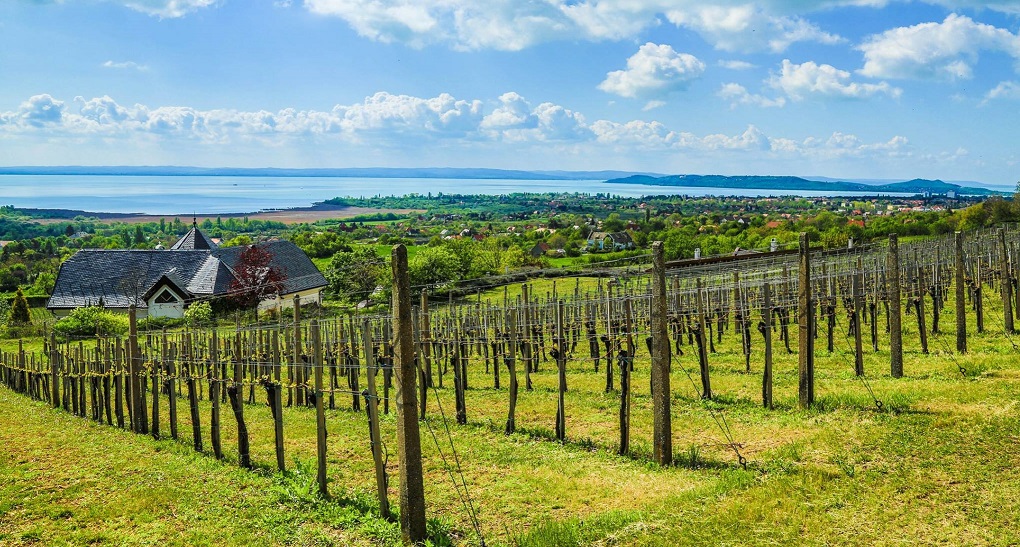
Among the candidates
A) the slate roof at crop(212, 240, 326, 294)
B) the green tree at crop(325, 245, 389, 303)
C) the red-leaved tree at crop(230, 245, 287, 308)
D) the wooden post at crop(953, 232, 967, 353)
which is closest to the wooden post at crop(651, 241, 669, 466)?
the wooden post at crop(953, 232, 967, 353)

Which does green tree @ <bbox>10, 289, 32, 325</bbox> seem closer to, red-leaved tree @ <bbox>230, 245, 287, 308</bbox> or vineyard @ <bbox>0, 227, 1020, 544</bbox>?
red-leaved tree @ <bbox>230, 245, 287, 308</bbox>

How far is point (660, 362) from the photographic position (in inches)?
368

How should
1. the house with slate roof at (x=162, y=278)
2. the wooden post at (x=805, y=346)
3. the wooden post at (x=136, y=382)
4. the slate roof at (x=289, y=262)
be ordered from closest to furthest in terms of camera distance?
the wooden post at (x=805, y=346)
the wooden post at (x=136, y=382)
the house with slate roof at (x=162, y=278)
the slate roof at (x=289, y=262)

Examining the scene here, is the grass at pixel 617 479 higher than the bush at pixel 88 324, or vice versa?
the grass at pixel 617 479

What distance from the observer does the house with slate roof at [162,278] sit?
4478cm

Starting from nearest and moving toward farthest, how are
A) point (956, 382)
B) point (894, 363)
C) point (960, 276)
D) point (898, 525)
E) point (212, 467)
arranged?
1. point (898, 525)
2. point (212, 467)
3. point (956, 382)
4. point (894, 363)
5. point (960, 276)

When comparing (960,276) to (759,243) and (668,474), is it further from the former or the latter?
(759,243)

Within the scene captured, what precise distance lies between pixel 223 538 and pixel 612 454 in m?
5.32

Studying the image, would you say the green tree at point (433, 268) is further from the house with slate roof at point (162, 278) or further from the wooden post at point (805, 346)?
the wooden post at point (805, 346)

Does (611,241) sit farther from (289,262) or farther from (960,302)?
(960,302)

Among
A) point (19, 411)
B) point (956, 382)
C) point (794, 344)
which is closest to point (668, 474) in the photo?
point (956, 382)

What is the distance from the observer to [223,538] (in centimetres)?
796

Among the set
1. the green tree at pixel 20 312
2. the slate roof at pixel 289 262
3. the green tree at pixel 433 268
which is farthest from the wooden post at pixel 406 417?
the green tree at pixel 20 312

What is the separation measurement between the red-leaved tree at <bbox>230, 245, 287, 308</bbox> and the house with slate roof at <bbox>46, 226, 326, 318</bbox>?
2.19 ft
